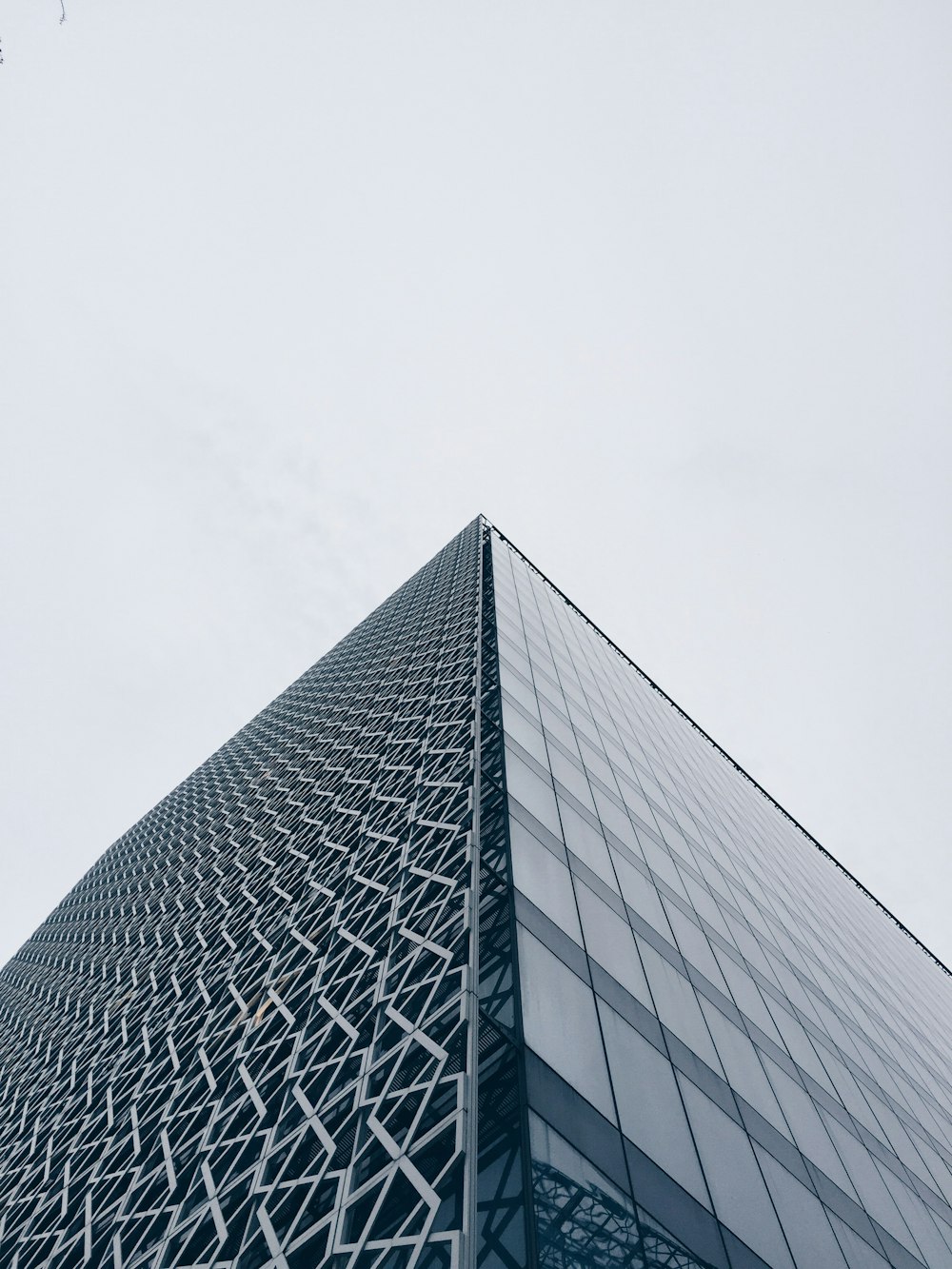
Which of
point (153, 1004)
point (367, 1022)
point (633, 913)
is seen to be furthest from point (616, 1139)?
point (153, 1004)

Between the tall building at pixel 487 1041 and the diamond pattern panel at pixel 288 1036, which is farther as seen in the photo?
the diamond pattern panel at pixel 288 1036

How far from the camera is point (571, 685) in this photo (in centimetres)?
3356

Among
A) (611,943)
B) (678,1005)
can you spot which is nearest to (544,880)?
(611,943)

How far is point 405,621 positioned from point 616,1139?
1859 inches

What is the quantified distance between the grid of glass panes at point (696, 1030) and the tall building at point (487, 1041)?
83mm

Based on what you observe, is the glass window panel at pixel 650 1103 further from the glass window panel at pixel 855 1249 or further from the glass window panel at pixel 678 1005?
the glass window panel at pixel 855 1249

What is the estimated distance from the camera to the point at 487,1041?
11.2 m

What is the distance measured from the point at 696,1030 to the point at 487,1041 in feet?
19.4

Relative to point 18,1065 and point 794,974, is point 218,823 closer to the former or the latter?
point 18,1065

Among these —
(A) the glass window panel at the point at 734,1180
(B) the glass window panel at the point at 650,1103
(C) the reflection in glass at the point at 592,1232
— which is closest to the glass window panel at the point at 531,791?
(B) the glass window panel at the point at 650,1103

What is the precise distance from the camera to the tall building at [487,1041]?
33.1 feet

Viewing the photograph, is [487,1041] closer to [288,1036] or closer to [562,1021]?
[562,1021]

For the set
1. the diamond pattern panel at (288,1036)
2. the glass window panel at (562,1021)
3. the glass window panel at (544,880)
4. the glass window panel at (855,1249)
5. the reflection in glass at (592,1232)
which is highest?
the glass window panel at (544,880)

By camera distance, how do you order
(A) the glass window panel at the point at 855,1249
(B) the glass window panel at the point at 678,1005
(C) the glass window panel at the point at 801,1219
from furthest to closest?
(B) the glass window panel at the point at 678,1005 → (A) the glass window panel at the point at 855,1249 → (C) the glass window panel at the point at 801,1219
